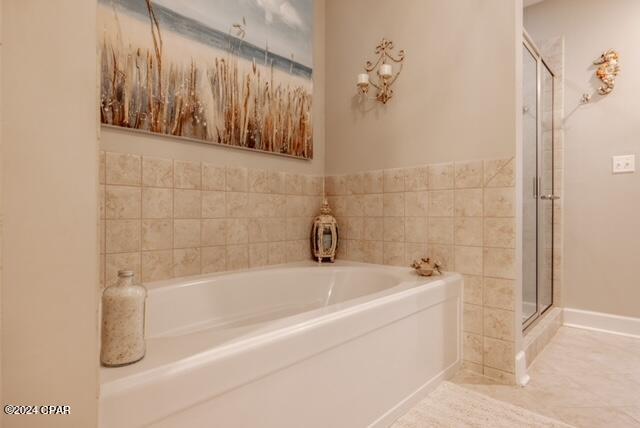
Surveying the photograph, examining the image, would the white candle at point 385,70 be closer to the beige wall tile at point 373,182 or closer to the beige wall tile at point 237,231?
the beige wall tile at point 373,182

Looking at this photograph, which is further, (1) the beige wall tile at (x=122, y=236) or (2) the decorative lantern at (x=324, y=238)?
(2) the decorative lantern at (x=324, y=238)

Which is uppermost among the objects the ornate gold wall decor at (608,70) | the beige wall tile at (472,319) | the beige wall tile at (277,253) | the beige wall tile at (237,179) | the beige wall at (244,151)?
the ornate gold wall decor at (608,70)

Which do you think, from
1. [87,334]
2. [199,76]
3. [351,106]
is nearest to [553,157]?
[351,106]

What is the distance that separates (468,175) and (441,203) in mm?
200

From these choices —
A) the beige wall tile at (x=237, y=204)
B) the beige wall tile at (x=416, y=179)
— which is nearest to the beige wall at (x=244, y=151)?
the beige wall tile at (x=237, y=204)

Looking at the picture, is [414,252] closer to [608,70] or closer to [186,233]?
[186,233]

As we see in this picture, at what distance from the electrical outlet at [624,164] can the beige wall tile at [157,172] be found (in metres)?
Result: 2.84

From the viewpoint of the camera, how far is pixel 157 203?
4.95ft

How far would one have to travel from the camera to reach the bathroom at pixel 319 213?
1.42ft

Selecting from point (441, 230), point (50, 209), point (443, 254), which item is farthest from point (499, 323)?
point (50, 209)

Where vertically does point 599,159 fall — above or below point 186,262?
above

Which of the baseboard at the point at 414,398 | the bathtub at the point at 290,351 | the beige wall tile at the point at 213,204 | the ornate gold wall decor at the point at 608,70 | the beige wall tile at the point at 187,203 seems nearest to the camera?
the bathtub at the point at 290,351

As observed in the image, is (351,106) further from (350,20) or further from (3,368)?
(3,368)

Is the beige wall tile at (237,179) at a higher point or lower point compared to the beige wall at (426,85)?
lower
